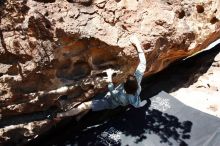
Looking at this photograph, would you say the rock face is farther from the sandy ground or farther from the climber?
the sandy ground

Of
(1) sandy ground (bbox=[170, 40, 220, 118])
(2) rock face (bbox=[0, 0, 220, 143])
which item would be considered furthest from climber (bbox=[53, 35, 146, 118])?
(1) sandy ground (bbox=[170, 40, 220, 118])

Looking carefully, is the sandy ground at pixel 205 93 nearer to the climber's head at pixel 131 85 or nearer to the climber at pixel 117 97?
the climber's head at pixel 131 85

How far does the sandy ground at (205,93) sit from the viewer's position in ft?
26.0

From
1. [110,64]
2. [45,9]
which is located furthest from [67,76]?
[45,9]

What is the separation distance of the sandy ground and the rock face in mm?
1188

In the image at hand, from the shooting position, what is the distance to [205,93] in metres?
8.20

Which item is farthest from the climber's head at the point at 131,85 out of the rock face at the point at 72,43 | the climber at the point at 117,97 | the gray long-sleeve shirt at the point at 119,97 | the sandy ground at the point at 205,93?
the sandy ground at the point at 205,93

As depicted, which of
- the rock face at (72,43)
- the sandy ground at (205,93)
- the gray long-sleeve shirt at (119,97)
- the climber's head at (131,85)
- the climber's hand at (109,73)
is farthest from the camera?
the sandy ground at (205,93)

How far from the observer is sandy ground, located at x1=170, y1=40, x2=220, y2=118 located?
7910 mm

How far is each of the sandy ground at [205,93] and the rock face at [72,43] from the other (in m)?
1.19

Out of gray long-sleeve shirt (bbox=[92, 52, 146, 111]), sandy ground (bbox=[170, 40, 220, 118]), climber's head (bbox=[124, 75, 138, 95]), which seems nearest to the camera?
gray long-sleeve shirt (bbox=[92, 52, 146, 111])

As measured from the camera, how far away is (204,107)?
26.0 feet

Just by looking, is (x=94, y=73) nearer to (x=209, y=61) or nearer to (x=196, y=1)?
(x=196, y=1)

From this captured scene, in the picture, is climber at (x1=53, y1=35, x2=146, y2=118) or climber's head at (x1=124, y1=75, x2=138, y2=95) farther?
climber's head at (x1=124, y1=75, x2=138, y2=95)
